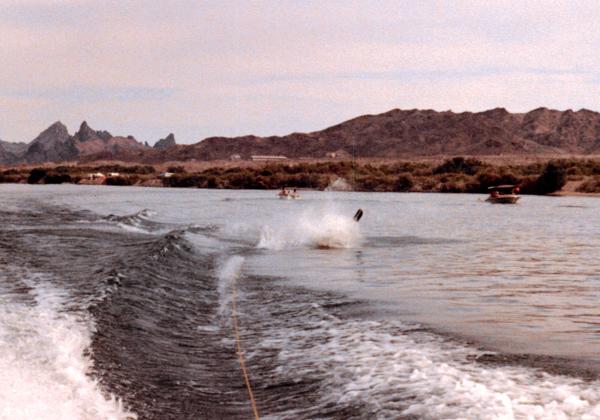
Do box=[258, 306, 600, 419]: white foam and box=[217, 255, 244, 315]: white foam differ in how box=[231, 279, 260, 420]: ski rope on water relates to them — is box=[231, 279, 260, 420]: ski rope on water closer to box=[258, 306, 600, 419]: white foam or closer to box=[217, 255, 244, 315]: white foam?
box=[217, 255, 244, 315]: white foam

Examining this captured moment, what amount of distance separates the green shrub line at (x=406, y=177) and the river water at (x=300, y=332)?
67506 millimetres

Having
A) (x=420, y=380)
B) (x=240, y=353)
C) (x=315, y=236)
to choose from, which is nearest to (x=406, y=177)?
(x=315, y=236)

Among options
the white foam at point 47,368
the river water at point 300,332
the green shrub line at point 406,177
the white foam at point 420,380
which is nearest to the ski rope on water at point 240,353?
the river water at point 300,332

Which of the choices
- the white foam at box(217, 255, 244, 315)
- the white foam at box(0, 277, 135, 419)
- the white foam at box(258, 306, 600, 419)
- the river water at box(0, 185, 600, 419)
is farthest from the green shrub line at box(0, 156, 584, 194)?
the white foam at box(0, 277, 135, 419)

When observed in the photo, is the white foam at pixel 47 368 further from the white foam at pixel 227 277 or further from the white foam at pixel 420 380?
the white foam at pixel 227 277

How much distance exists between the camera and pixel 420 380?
830 cm

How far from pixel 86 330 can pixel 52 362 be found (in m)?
1.93

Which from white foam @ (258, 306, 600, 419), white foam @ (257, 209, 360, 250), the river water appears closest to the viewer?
white foam @ (258, 306, 600, 419)

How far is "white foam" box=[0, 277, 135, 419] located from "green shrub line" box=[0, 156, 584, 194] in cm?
7644

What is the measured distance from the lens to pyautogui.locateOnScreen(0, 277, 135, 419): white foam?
738 centimetres

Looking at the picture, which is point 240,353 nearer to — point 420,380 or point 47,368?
point 47,368

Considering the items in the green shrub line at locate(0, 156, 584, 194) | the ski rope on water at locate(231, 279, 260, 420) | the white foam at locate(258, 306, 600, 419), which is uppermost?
the green shrub line at locate(0, 156, 584, 194)

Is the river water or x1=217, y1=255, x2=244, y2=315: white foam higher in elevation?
the river water

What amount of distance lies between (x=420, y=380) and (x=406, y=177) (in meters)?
96.2
